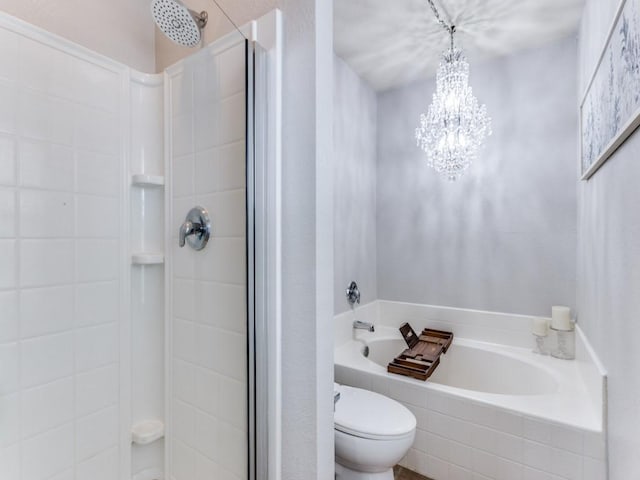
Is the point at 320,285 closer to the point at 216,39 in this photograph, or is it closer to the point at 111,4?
the point at 216,39

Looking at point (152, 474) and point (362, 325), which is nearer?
point (152, 474)

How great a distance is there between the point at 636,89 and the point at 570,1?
1.24 metres

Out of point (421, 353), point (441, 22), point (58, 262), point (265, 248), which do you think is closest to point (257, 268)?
point (265, 248)

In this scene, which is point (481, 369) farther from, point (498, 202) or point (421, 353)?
point (498, 202)

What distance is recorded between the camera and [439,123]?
1974 millimetres

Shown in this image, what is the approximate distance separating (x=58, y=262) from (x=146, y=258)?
0.24 m

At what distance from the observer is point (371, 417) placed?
1.33m

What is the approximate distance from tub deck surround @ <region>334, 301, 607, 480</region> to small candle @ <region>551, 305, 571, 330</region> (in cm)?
11

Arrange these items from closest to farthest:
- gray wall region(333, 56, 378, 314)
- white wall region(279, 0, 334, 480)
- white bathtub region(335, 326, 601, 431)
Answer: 1. white wall region(279, 0, 334, 480)
2. white bathtub region(335, 326, 601, 431)
3. gray wall region(333, 56, 378, 314)

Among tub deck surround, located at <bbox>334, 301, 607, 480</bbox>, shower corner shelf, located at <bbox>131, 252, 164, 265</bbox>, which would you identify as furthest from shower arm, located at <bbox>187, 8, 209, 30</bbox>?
tub deck surround, located at <bbox>334, 301, 607, 480</bbox>

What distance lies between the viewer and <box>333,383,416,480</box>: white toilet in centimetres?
124

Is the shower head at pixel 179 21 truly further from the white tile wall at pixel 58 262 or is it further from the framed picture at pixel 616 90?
the framed picture at pixel 616 90

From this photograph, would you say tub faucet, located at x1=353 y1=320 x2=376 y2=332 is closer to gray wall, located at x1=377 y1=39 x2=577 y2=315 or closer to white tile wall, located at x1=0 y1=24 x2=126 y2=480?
gray wall, located at x1=377 y1=39 x2=577 y2=315

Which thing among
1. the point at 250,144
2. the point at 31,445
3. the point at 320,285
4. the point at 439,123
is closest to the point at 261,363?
the point at 320,285
